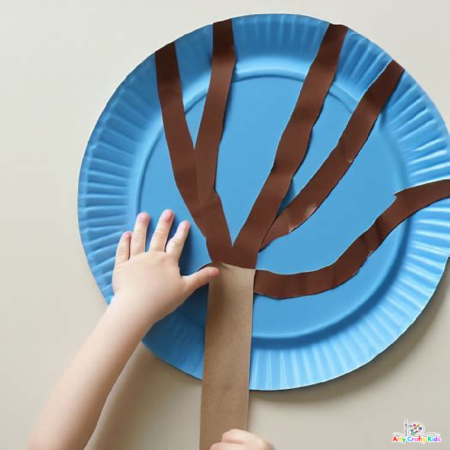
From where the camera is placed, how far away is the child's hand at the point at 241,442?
0.55 metres

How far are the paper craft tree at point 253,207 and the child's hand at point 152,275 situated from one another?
3cm

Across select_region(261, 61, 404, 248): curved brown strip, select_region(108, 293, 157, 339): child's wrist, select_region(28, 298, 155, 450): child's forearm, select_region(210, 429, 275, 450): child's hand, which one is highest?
select_region(261, 61, 404, 248): curved brown strip

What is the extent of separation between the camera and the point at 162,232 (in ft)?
2.10

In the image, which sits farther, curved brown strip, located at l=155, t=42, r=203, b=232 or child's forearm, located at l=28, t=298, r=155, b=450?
curved brown strip, located at l=155, t=42, r=203, b=232

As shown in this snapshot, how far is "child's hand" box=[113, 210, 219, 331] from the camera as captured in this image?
598 mm

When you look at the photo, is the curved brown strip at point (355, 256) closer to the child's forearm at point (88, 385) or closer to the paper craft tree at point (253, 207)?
the paper craft tree at point (253, 207)

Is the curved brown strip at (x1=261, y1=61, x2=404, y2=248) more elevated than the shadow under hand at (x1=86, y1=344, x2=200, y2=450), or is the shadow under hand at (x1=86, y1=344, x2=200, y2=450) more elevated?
the curved brown strip at (x1=261, y1=61, x2=404, y2=248)

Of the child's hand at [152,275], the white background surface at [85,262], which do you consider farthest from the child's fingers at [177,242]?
the white background surface at [85,262]

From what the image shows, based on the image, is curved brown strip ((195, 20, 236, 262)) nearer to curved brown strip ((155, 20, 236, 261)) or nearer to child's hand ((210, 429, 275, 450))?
curved brown strip ((155, 20, 236, 261))

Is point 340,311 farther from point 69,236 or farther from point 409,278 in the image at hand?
point 69,236

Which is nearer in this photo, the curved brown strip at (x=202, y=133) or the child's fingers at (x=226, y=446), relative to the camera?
the child's fingers at (x=226, y=446)

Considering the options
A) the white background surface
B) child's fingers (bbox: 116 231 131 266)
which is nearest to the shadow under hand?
the white background surface

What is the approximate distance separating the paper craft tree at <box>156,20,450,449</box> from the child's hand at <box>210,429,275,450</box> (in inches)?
1.5

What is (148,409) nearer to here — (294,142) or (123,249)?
(123,249)
